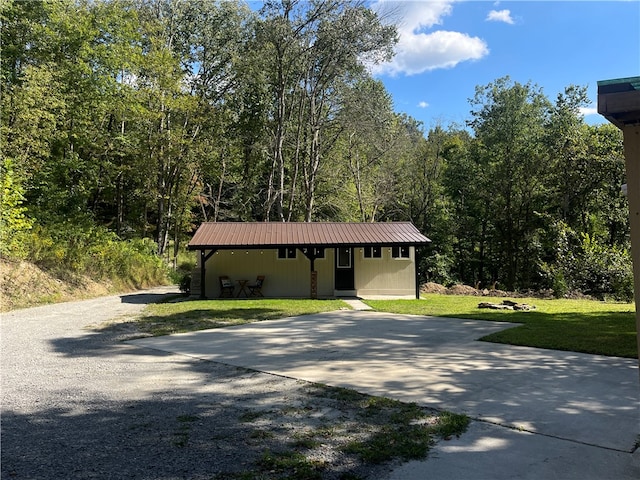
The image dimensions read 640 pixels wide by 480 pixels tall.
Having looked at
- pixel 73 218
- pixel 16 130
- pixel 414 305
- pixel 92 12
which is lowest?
pixel 414 305

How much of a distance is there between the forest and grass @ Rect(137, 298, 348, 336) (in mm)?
5364

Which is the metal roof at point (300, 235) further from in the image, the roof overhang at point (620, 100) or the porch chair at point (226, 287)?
the roof overhang at point (620, 100)

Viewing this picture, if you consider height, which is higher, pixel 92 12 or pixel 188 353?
pixel 92 12

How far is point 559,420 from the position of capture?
11.8 feet

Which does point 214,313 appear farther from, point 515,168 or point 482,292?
point 515,168

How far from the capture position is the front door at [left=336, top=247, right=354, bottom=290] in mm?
16703

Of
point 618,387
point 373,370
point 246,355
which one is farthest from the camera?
point 246,355

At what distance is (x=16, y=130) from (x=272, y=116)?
1600 cm

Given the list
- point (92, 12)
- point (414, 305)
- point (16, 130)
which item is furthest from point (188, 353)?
point (92, 12)

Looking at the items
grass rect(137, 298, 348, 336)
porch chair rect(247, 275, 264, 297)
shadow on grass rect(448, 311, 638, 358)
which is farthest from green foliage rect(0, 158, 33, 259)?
shadow on grass rect(448, 311, 638, 358)

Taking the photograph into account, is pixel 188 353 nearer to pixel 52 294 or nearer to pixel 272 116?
pixel 52 294

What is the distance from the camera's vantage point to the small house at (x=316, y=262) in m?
16.0

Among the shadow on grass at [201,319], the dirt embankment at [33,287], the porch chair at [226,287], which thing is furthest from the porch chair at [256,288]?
the dirt embankment at [33,287]

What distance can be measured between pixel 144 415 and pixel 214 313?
7.52 metres
